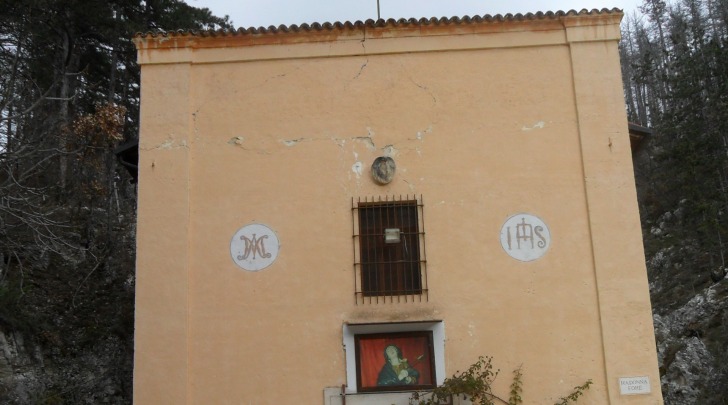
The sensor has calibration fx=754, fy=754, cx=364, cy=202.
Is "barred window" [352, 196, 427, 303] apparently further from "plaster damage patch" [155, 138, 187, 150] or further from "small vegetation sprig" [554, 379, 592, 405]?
"plaster damage patch" [155, 138, 187, 150]

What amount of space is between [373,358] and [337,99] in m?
3.55

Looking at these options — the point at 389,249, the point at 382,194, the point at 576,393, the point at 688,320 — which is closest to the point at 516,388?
Answer: the point at 576,393

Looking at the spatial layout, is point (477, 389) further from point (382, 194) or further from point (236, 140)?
point (236, 140)

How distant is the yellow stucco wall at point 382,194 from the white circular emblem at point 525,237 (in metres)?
0.12

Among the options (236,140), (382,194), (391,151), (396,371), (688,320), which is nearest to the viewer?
(396,371)

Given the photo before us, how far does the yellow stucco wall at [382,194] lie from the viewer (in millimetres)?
9422

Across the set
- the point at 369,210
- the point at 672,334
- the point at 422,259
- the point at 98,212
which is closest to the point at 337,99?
the point at 369,210

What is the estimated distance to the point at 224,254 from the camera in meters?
9.89

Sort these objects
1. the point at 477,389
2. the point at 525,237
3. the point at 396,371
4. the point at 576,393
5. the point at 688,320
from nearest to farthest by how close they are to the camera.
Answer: the point at 477,389 < the point at 576,393 < the point at 396,371 < the point at 525,237 < the point at 688,320

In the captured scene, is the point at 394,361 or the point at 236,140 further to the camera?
the point at 236,140

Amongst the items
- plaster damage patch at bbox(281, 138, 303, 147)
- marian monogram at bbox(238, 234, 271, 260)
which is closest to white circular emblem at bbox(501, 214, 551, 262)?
plaster damage patch at bbox(281, 138, 303, 147)

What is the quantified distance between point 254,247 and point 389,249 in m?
1.77

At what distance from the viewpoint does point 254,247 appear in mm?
9891

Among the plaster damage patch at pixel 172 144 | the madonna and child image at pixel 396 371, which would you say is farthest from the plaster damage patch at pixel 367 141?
the madonna and child image at pixel 396 371
